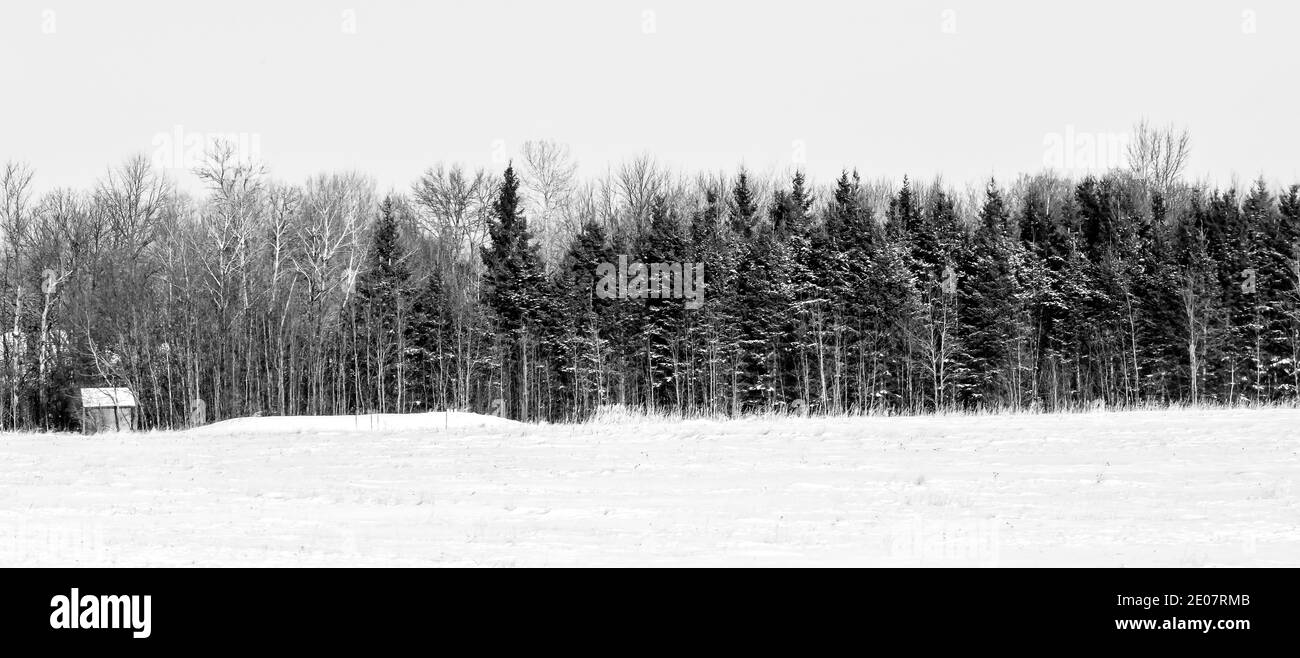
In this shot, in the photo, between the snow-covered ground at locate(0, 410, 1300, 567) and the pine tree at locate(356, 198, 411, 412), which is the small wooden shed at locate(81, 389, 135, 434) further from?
the snow-covered ground at locate(0, 410, 1300, 567)

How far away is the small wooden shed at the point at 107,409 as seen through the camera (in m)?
63.0

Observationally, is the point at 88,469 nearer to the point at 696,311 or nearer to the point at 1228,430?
the point at 1228,430

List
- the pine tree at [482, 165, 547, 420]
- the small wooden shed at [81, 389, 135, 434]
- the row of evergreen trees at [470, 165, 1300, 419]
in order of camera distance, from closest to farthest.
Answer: the small wooden shed at [81, 389, 135, 434] → the row of evergreen trees at [470, 165, 1300, 419] → the pine tree at [482, 165, 547, 420]

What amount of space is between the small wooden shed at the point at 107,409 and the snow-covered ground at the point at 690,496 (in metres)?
29.2

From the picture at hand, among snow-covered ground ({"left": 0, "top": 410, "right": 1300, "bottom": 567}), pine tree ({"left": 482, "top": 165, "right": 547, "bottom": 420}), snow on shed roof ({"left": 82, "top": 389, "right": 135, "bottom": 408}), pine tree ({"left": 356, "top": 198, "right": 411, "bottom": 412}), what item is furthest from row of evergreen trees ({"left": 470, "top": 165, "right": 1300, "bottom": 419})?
snow-covered ground ({"left": 0, "top": 410, "right": 1300, "bottom": 567})

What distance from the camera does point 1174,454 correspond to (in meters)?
26.5

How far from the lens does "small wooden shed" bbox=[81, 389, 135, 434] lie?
62969 mm

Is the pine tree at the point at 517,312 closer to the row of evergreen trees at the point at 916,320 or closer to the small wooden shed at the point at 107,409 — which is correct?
the row of evergreen trees at the point at 916,320

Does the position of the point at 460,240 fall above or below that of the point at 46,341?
above

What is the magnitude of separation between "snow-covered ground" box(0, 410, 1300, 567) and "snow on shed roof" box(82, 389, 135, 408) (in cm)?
2930

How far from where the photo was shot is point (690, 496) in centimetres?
2056
